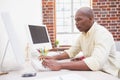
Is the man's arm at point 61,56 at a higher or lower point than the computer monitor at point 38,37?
lower

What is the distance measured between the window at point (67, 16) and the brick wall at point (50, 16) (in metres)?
0.44

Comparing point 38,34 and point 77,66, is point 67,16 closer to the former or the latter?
point 38,34

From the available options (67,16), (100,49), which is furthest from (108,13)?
(100,49)

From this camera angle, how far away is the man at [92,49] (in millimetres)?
1741

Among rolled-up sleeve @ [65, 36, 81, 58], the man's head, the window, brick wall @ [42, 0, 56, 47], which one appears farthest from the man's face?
the window

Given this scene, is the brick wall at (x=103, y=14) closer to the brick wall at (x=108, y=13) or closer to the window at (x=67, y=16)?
the brick wall at (x=108, y=13)

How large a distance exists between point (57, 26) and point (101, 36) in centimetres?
363

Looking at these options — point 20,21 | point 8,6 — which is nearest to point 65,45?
point 20,21

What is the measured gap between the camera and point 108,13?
5094mm

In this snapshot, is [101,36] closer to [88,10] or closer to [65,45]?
[88,10]

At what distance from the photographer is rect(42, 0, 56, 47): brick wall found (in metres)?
5.02

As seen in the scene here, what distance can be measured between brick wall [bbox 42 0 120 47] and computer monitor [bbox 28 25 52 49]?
202cm

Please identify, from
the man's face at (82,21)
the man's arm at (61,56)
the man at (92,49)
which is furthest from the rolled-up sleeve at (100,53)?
the man's arm at (61,56)

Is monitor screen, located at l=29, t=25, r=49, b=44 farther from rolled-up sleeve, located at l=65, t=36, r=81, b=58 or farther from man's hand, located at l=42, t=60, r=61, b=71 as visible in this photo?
man's hand, located at l=42, t=60, r=61, b=71
